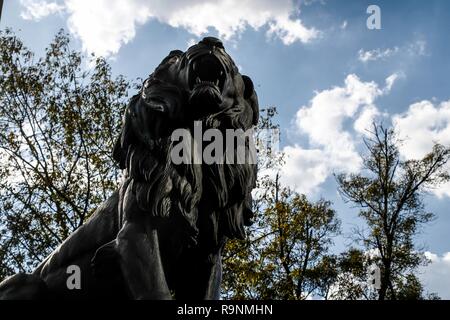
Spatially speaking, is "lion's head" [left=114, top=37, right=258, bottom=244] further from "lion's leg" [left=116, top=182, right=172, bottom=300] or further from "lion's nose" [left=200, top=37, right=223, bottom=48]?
"lion's leg" [left=116, top=182, right=172, bottom=300]

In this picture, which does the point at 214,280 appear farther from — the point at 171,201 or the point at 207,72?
the point at 207,72

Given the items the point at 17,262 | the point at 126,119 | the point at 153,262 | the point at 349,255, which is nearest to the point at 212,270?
the point at 153,262

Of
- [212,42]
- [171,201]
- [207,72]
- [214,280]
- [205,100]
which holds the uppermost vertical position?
[212,42]

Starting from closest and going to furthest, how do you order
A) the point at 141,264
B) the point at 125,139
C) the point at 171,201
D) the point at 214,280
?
1. the point at 141,264
2. the point at 171,201
3. the point at 214,280
4. the point at 125,139

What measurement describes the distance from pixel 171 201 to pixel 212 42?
3.73ft

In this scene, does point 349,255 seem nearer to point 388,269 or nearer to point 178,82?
point 388,269

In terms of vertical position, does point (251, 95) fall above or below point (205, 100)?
above

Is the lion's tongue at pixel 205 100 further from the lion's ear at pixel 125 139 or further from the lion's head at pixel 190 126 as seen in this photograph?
the lion's ear at pixel 125 139

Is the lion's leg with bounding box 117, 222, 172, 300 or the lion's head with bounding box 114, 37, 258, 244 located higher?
the lion's head with bounding box 114, 37, 258, 244

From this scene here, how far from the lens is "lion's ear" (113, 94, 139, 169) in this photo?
4093 mm

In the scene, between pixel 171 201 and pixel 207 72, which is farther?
pixel 207 72

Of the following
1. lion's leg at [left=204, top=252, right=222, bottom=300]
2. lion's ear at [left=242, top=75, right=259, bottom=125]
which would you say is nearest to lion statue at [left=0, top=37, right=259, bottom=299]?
lion's leg at [left=204, top=252, right=222, bottom=300]

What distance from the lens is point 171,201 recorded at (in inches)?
150

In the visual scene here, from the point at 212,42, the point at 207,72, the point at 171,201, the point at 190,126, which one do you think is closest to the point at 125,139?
the point at 190,126
